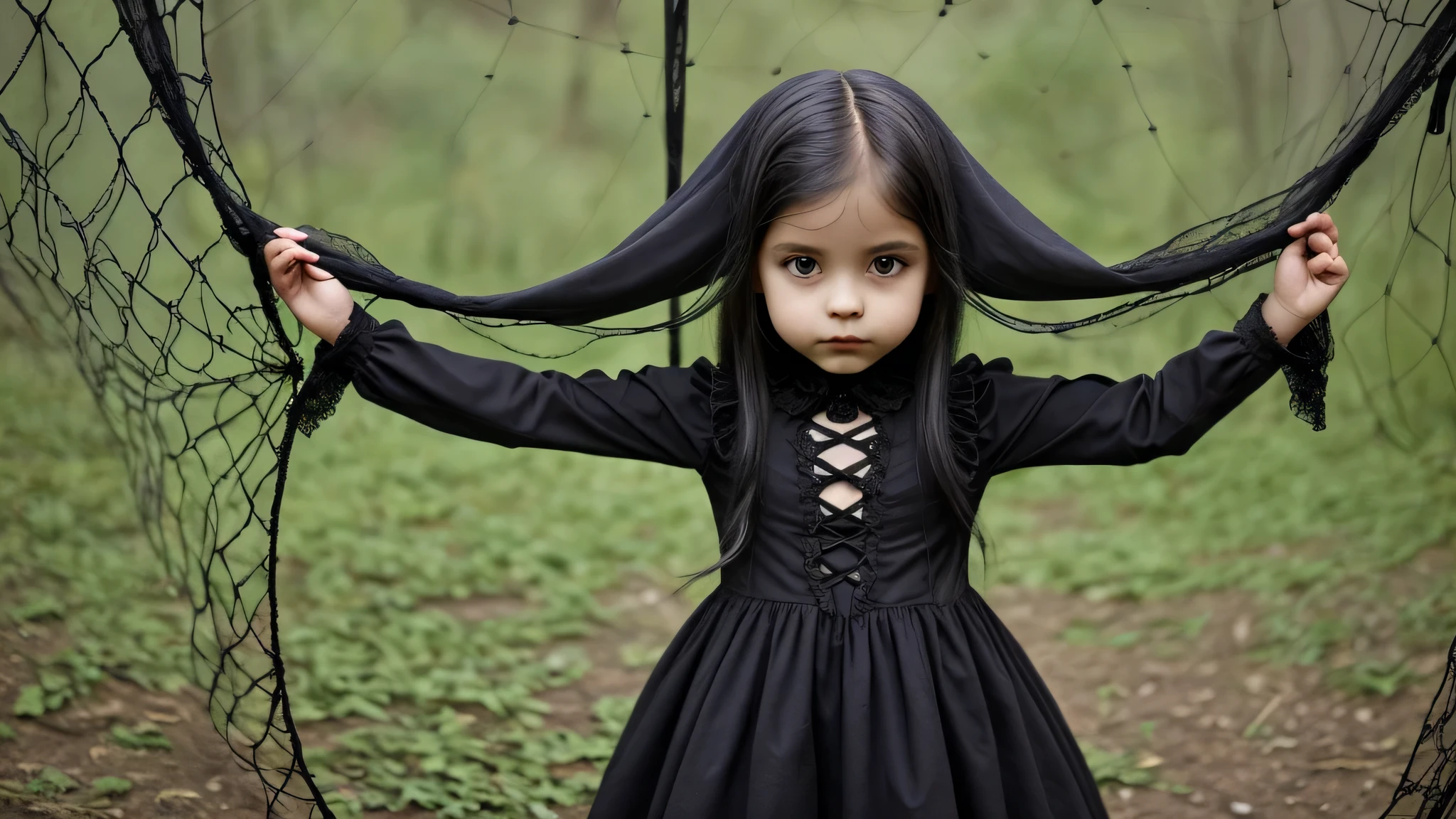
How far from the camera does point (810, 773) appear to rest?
4.67 feet

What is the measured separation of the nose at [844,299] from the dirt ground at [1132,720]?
1363mm

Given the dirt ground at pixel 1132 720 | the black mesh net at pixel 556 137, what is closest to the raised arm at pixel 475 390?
the black mesh net at pixel 556 137

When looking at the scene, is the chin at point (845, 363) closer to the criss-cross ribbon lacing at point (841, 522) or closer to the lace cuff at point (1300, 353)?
the criss-cross ribbon lacing at point (841, 522)

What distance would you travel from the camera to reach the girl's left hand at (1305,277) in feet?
4.61

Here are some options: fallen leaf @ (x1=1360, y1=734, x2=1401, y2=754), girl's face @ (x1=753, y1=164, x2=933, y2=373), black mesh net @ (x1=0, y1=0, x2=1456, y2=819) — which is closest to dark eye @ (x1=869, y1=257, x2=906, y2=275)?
girl's face @ (x1=753, y1=164, x2=933, y2=373)

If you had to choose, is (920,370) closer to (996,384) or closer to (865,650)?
(996,384)

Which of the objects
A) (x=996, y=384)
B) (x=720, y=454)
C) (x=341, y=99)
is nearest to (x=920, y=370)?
(x=996, y=384)

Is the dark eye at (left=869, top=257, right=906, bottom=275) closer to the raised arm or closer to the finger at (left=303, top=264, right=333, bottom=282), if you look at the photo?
the raised arm

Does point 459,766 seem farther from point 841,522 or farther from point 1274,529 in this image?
point 1274,529

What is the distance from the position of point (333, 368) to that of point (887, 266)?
0.62 meters

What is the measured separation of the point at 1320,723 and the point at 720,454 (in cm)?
209

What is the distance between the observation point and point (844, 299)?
1412 millimetres

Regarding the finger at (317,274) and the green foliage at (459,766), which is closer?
the finger at (317,274)

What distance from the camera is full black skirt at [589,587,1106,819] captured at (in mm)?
1408
